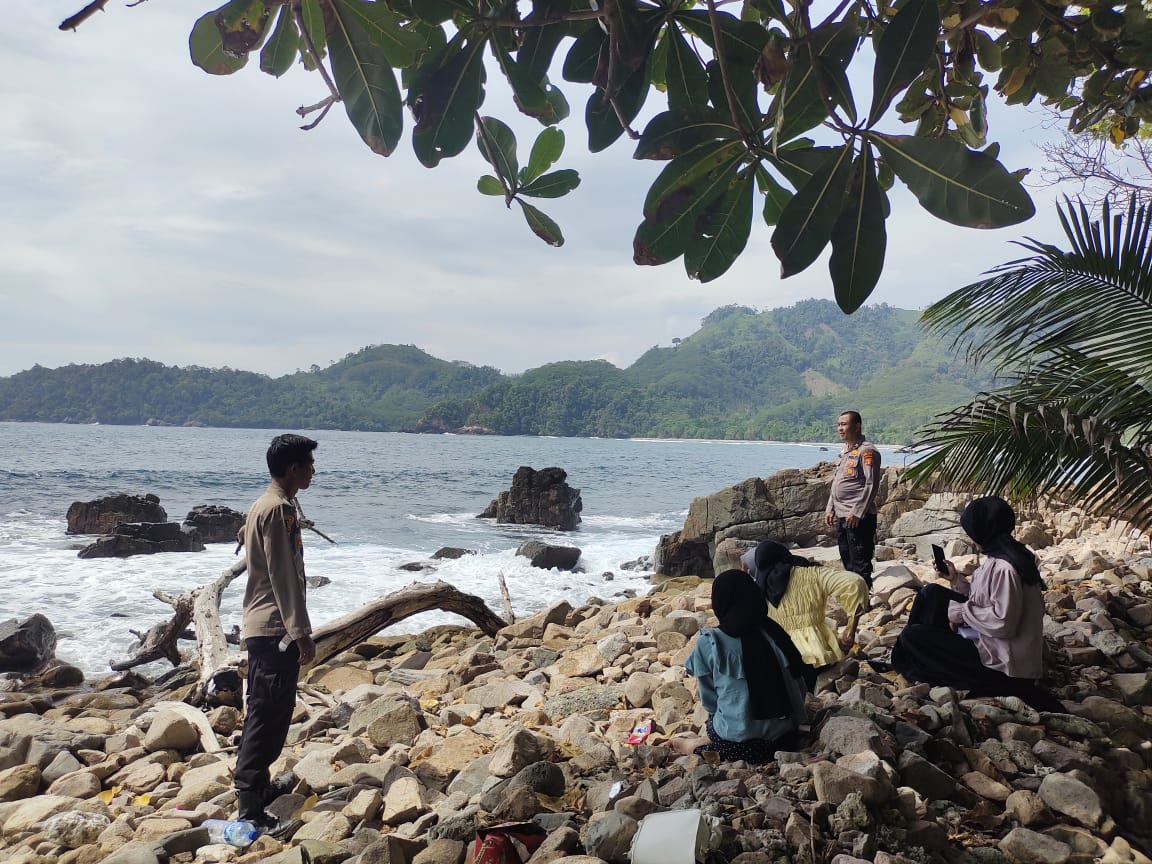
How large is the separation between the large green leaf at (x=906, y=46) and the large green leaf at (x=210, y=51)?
148 centimetres

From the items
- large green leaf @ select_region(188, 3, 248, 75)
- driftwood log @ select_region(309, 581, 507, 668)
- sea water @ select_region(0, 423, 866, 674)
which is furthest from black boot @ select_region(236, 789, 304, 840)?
sea water @ select_region(0, 423, 866, 674)

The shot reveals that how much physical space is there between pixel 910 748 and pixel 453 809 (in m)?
1.76

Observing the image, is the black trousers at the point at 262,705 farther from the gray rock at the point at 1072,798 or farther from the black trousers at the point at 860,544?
the black trousers at the point at 860,544

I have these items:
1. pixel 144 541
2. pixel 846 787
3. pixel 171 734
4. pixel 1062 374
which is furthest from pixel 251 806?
pixel 144 541

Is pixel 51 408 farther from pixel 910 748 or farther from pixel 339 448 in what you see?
pixel 910 748

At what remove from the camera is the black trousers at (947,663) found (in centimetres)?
337

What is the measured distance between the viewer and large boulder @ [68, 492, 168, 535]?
63.6ft

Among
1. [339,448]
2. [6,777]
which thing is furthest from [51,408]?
[6,777]

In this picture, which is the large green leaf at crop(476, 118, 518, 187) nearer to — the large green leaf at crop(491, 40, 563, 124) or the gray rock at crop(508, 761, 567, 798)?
the large green leaf at crop(491, 40, 563, 124)

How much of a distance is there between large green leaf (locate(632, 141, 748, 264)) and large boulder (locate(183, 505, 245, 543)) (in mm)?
19914

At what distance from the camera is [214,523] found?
1956 centimetres

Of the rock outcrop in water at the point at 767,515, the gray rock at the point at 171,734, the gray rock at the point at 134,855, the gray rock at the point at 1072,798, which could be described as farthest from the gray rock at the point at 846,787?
the rock outcrop in water at the point at 767,515

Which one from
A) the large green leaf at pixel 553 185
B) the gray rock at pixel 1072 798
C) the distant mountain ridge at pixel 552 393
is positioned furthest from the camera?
the distant mountain ridge at pixel 552 393

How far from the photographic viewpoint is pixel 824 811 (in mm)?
2336
